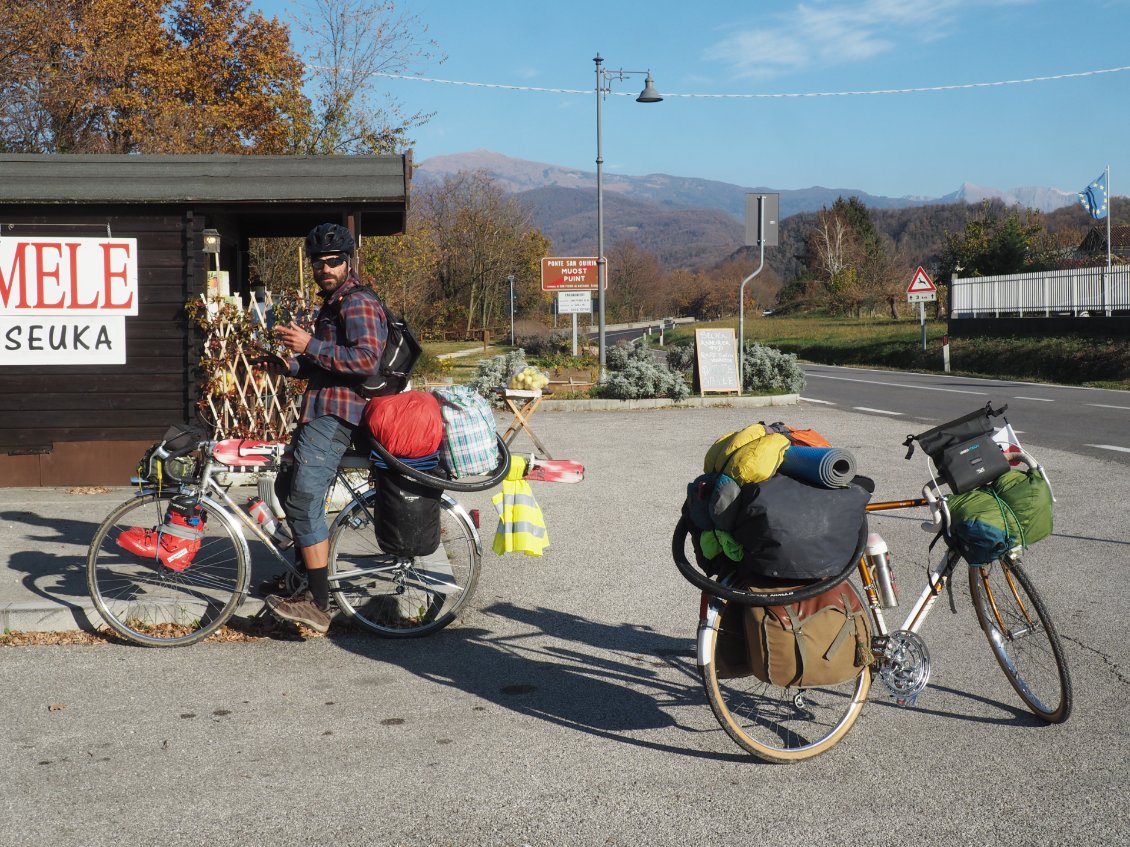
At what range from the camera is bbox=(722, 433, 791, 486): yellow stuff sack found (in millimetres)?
3977

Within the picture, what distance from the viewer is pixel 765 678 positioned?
4.05 m

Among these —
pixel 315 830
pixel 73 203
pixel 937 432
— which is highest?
pixel 73 203

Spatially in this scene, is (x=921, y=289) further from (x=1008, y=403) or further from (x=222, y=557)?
(x=222, y=557)

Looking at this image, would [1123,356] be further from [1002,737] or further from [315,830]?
[315,830]

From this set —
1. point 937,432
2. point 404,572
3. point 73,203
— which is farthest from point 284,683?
point 73,203

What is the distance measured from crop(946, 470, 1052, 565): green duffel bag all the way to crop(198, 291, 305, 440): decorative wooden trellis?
669 centimetres

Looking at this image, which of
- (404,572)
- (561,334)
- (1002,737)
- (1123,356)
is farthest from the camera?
Answer: (561,334)

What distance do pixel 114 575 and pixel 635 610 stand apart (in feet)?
9.05

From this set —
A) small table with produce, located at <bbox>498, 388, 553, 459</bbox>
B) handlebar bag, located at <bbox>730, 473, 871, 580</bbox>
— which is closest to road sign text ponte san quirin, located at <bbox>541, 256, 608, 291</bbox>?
small table with produce, located at <bbox>498, 388, 553, 459</bbox>

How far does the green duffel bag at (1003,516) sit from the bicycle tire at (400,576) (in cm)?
237

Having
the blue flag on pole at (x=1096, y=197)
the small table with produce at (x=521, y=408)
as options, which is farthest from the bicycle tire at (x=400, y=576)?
the blue flag on pole at (x=1096, y=197)

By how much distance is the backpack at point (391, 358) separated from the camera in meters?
5.41

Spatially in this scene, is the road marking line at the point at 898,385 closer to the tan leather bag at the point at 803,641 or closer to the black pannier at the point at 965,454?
the black pannier at the point at 965,454

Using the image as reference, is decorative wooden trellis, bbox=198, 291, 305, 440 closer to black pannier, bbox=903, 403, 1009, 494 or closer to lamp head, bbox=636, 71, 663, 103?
black pannier, bbox=903, 403, 1009, 494
